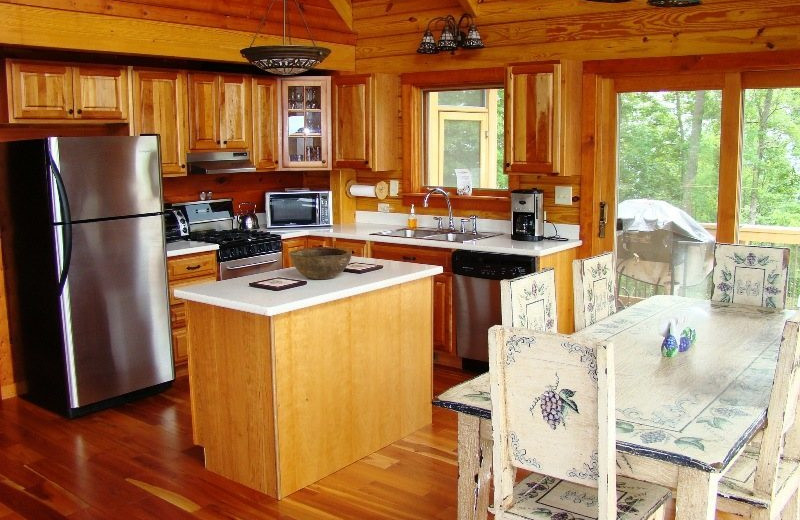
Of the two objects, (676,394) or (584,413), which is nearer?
(584,413)

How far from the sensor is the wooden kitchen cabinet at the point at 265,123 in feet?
19.7

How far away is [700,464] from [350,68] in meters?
4.85

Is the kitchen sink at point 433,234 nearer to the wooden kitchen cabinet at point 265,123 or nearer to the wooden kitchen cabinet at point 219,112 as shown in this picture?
the wooden kitchen cabinet at point 265,123

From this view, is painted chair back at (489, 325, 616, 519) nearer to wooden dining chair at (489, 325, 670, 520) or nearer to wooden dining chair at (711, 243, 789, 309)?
wooden dining chair at (489, 325, 670, 520)

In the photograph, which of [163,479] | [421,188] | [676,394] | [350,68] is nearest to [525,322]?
[676,394]

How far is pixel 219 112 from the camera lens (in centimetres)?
575

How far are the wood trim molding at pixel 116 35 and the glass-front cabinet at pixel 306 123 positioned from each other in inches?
17.9

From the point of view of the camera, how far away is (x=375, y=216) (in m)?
6.54

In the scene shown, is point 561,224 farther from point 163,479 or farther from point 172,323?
point 163,479

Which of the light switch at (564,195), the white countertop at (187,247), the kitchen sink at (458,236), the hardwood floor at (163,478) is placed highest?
the light switch at (564,195)

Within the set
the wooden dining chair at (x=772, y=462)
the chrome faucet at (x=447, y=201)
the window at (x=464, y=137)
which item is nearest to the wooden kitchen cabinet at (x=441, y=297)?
the chrome faucet at (x=447, y=201)

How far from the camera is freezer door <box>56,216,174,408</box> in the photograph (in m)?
4.56

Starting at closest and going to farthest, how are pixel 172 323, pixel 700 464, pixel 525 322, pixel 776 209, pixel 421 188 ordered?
pixel 700 464
pixel 525 322
pixel 776 209
pixel 172 323
pixel 421 188

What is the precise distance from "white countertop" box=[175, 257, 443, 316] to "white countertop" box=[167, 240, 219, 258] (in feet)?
3.90
